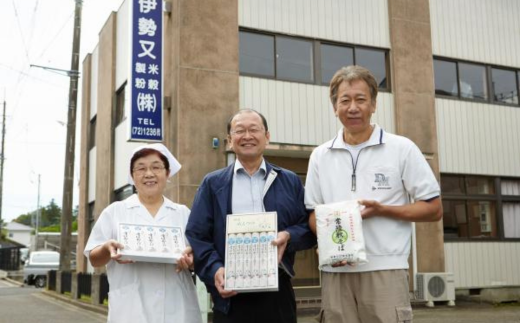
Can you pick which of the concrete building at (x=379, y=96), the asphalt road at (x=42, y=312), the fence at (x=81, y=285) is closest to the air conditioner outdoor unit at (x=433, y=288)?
the concrete building at (x=379, y=96)

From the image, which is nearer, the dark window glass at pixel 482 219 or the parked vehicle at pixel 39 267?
the dark window glass at pixel 482 219

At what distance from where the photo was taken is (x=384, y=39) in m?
14.3

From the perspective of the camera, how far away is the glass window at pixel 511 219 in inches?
603

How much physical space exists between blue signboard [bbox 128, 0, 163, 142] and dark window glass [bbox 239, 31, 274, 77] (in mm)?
1833

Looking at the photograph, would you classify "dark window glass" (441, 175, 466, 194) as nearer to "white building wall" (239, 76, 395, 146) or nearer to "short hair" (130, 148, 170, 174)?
"white building wall" (239, 76, 395, 146)

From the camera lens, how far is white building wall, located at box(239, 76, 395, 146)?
12586 mm

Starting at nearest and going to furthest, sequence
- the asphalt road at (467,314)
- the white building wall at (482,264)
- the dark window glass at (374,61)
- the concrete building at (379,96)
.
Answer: the asphalt road at (467,314) < the concrete building at (379,96) < the dark window glass at (374,61) < the white building wall at (482,264)

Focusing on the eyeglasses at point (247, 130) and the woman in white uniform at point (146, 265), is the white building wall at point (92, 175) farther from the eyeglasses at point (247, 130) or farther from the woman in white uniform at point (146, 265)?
the eyeglasses at point (247, 130)

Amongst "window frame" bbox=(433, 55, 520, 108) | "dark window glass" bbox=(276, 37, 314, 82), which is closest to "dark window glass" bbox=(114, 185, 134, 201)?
"dark window glass" bbox=(276, 37, 314, 82)

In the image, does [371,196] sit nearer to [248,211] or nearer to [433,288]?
[248,211]

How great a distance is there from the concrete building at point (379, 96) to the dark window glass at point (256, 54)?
0.02 m

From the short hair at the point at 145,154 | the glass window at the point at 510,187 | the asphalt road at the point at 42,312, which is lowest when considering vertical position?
the asphalt road at the point at 42,312

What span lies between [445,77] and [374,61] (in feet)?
7.28

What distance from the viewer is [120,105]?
650 inches
